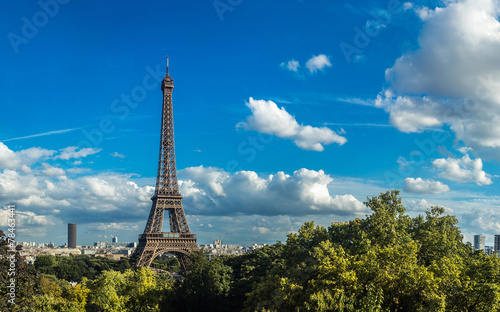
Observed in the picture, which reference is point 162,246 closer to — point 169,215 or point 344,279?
point 169,215

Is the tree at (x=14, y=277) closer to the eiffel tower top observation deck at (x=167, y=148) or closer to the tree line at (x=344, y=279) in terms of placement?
the tree line at (x=344, y=279)

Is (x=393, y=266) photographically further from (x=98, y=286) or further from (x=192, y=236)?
(x=192, y=236)

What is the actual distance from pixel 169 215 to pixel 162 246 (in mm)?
5620

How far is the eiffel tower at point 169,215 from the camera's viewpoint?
70.7 meters

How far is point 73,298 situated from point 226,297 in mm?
13317

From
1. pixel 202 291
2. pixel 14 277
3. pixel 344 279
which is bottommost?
pixel 202 291

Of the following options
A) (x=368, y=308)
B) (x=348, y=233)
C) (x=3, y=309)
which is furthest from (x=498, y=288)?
(x=3, y=309)

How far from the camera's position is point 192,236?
72.2 m

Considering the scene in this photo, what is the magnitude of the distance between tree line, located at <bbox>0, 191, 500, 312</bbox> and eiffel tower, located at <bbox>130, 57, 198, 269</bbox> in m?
24.7

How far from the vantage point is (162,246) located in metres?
70.9

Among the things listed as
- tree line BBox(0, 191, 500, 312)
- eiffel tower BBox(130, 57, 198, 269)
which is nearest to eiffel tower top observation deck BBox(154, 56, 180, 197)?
eiffel tower BBox(130, 57, 198, 269)

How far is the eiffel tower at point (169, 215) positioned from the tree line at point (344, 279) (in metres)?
24.7

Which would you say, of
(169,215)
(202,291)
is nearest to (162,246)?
(169,215)

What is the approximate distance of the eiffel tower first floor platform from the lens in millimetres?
70250
